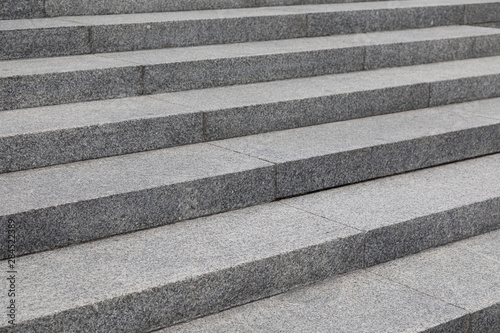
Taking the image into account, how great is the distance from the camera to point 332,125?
561 cm

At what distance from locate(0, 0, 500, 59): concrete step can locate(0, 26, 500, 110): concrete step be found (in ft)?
A: 0.48

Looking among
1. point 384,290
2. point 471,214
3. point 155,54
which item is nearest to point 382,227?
point 384,290

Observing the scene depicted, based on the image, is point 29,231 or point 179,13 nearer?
point 29,231

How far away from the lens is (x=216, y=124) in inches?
199

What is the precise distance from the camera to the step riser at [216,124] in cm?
435

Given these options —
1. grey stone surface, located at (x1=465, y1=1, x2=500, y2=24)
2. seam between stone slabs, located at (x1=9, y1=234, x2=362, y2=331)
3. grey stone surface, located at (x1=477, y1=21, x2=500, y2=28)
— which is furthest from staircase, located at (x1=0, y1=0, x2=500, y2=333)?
grey stone surface, located at (x1=477, y1=21, x2=500, y2=28)

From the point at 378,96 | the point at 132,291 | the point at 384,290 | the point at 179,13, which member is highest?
the point at 179,13

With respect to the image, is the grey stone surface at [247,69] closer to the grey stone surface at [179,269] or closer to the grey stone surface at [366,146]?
the grey stone surface at [366,146]

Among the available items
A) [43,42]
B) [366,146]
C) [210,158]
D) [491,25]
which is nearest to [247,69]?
[366,146]

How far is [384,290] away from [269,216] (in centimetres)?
84

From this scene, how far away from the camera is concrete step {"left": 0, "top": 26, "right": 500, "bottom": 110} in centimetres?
502

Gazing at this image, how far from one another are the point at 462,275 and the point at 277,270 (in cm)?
114

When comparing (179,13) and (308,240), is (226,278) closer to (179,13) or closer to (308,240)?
(308,240)

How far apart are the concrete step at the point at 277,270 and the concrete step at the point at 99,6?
114 inches
